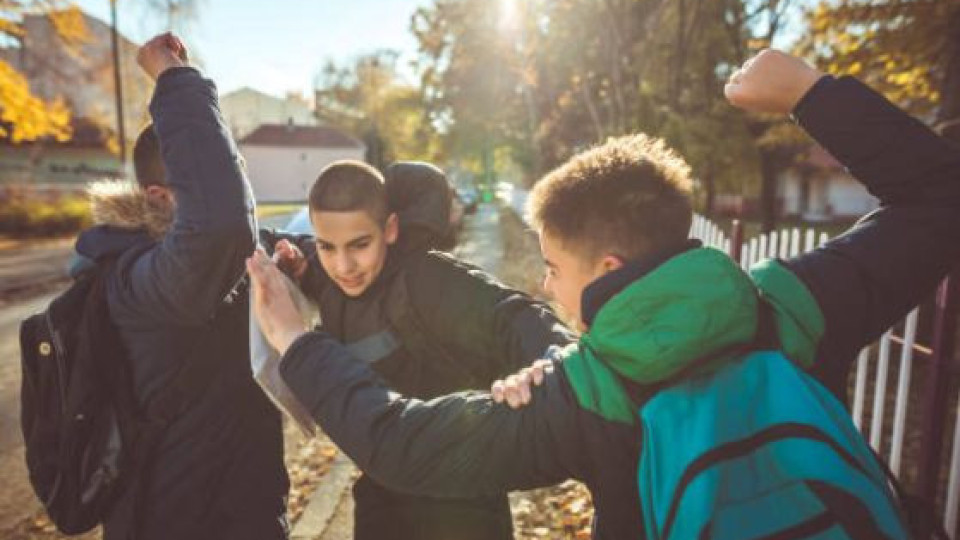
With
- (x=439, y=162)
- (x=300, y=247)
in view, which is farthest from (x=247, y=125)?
(x=300, y=247)

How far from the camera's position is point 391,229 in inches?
91.6

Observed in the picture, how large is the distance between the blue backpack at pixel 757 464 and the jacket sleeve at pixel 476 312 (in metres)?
0.84

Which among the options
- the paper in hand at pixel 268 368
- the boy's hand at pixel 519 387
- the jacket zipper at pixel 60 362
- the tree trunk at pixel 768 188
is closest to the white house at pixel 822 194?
the tree trunk at pixel 768 188

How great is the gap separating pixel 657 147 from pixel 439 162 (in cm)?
6158

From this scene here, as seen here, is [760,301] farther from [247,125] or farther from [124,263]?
[247,125]

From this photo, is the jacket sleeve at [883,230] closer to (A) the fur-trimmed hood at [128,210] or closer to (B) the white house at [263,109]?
(A) the fur-trimmed hood at [128,210]

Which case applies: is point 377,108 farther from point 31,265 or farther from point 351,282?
point 351,282

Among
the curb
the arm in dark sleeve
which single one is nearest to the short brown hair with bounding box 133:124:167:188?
the arm in dark sleeve

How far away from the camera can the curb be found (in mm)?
4039

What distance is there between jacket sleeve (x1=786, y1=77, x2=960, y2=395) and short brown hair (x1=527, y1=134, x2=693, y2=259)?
0.31 m

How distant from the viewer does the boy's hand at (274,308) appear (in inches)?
58.5

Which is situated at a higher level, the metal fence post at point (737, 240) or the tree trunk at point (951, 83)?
the tree trunk at point (951, 83)

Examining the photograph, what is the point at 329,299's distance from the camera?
2.31 m

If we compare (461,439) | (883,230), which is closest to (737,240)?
(883,230)
